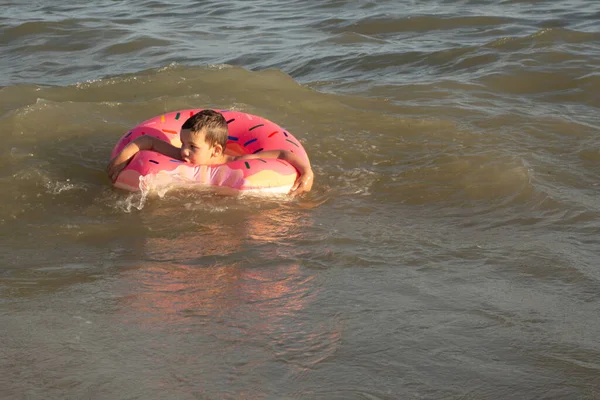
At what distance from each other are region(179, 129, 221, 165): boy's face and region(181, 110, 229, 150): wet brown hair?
0.10 ft

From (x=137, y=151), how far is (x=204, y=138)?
0.51 meters

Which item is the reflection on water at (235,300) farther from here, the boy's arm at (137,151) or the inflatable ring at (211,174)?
the boy's arm at (137,151)

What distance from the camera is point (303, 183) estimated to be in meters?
5.82

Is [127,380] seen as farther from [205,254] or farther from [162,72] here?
[162,72]

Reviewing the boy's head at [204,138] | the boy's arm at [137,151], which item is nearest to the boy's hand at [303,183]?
the boy's head at [204,138]

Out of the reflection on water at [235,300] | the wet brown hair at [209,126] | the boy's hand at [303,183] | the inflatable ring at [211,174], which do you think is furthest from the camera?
the boy's hand at [303,183]

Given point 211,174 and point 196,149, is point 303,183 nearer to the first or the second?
point 211,174

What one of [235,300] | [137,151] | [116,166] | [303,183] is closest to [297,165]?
[303,183]

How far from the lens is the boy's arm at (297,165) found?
5823mm

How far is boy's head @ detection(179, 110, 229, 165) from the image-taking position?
5.62m

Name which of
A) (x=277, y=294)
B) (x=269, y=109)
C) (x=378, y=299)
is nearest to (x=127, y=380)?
(x=277, y=294)

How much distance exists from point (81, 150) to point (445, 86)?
3.78 metres

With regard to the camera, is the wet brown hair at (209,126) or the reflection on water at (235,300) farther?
the wet brown hair at (209,126)

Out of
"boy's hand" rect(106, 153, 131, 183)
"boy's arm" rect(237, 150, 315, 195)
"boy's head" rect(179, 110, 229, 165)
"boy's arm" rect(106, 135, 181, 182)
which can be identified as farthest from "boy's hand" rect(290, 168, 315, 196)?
"boy's hand" rect(106, 153, 131, 183)
